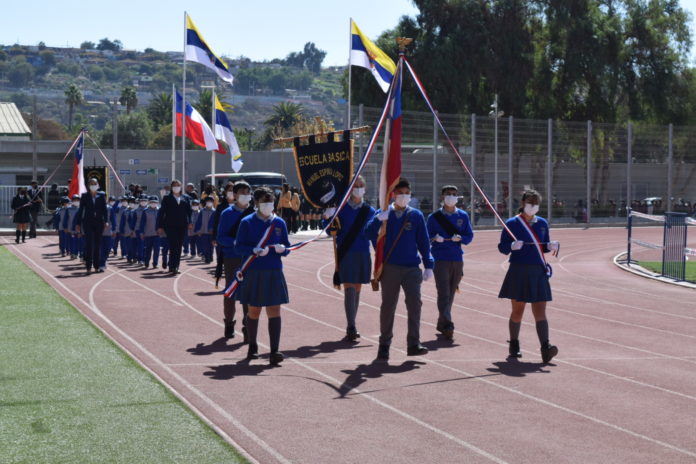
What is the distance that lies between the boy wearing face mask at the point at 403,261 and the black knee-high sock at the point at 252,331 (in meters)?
1.31

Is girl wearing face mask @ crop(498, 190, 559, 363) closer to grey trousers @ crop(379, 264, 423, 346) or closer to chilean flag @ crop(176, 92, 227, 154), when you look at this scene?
grey trousers @ crop(379, 264, 423, 346)

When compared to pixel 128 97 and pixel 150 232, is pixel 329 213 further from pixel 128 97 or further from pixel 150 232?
pixel 128 97

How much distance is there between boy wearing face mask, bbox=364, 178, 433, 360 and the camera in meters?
10.6

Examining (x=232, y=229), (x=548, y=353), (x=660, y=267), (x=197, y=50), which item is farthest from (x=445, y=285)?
(x=197, y=50)

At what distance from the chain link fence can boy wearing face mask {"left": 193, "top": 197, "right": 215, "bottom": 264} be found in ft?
49.0

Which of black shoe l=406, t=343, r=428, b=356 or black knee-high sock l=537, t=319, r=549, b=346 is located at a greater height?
black knee-high sock l=537, t=319, r=549, b=346

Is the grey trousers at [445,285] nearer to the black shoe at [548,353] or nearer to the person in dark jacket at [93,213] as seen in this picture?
the black shoe at [548,353]

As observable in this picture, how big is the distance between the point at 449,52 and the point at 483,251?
90.1 feet

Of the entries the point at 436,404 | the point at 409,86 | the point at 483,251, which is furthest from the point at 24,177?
the point at 436,404

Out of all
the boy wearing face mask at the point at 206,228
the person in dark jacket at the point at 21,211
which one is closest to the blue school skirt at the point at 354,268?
the boy wearing face mask at the point at 206,228

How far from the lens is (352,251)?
12.1 m

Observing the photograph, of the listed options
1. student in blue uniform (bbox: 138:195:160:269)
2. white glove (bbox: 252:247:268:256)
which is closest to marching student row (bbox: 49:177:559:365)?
white glove (bbox: 252:247:268:256)

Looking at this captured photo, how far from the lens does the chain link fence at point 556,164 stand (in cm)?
4159

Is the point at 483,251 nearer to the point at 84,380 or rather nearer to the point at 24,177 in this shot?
the point at 84,380
